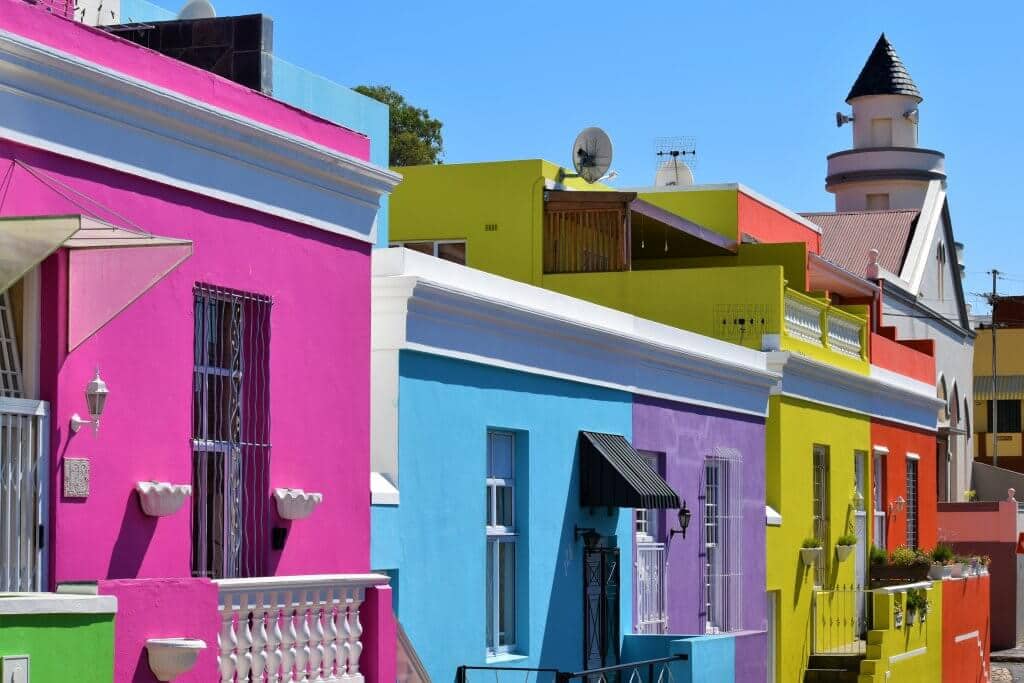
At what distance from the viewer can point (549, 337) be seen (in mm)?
15508

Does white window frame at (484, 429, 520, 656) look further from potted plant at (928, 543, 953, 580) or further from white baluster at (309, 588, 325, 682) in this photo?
potted plant at (928, 543, 953, 580)

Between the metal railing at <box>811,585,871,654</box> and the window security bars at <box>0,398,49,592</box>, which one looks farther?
the metal railing at <box>811,585,871,654</box>

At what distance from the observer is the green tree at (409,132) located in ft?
174

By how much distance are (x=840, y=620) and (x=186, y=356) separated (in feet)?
51.8

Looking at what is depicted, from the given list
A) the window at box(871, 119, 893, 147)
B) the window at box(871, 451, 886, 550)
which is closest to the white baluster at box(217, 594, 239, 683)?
the window at box(871, 451, 886, 550)

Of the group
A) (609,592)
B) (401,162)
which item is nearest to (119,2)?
(609,592)

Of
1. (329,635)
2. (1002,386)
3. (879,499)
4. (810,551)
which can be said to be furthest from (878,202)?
(329,635)

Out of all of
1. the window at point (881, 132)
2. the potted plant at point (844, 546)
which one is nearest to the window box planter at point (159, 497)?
the potted plant at point (844, 546)

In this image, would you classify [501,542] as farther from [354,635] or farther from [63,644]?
[63,644]

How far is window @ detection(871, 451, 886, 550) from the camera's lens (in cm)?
2641

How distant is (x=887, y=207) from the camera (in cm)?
5281

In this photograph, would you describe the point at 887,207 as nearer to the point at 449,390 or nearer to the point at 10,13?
the point at 449,390

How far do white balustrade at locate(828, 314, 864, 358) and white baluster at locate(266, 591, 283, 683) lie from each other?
15.0m

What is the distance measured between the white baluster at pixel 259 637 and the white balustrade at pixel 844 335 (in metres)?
15.2
